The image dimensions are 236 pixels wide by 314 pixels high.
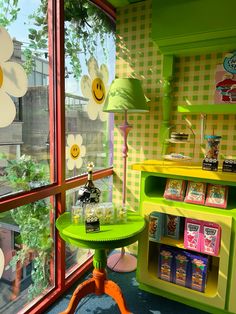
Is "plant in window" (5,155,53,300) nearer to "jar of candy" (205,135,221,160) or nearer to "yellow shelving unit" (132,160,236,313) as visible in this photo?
"yellow shelving unit" (132,160,236,313)

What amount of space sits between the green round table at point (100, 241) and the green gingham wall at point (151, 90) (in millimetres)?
764

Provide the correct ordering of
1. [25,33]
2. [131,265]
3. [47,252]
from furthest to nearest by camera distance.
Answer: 1. [131,265]
2. [47,252]
3. [25,33]

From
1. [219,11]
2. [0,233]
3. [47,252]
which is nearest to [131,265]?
[47,252]

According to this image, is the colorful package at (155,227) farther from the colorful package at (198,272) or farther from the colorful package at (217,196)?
the colorful package at (217,196)

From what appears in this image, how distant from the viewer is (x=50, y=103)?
1.68 m

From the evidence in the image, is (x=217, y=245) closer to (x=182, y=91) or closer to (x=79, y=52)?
(x=182, y=91)

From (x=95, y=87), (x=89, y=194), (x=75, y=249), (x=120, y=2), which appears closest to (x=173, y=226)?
(x=89, y=194)

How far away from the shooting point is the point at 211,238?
165 centimetres

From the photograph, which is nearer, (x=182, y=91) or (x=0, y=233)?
(x=0, y=233)

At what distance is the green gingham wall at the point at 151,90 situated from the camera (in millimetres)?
1946

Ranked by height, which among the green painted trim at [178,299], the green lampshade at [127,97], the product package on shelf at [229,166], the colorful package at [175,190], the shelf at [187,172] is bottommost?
the green painted trim at [178,299]

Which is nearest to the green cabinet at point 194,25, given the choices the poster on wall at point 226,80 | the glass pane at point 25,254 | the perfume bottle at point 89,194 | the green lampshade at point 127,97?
the poster on wall at point 226,80

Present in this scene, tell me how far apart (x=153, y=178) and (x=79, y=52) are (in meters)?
1.14

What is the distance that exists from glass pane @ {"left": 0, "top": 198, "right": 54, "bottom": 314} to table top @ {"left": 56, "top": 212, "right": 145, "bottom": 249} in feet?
0.60
